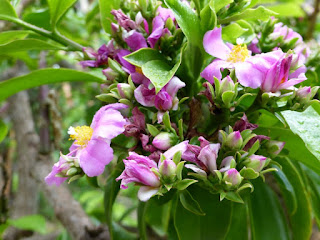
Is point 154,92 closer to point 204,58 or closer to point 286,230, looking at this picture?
point 204,58

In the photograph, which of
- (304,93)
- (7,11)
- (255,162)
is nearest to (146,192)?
(255,162)

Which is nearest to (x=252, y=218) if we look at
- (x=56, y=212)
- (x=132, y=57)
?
(x=132, y=57)

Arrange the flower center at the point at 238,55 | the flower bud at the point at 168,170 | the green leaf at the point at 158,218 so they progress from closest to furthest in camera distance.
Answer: the flower bud at the point at 168,170, the flower center at the point at 238,55, the green leaf at the point at 158,218

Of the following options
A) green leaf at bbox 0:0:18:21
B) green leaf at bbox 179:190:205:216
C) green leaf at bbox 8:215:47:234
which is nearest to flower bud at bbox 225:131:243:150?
green leaf at bbox 179:190:205:216

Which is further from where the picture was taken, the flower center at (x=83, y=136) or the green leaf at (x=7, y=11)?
the green leaf at (x=7, y=11)

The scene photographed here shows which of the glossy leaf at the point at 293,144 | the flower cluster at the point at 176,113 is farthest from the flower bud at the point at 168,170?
the glossy leaf at the point at 293,144

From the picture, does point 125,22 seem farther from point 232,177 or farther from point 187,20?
point 232,177

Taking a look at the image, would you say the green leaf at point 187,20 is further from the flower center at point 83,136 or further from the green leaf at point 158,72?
the flower center at point 83,136
